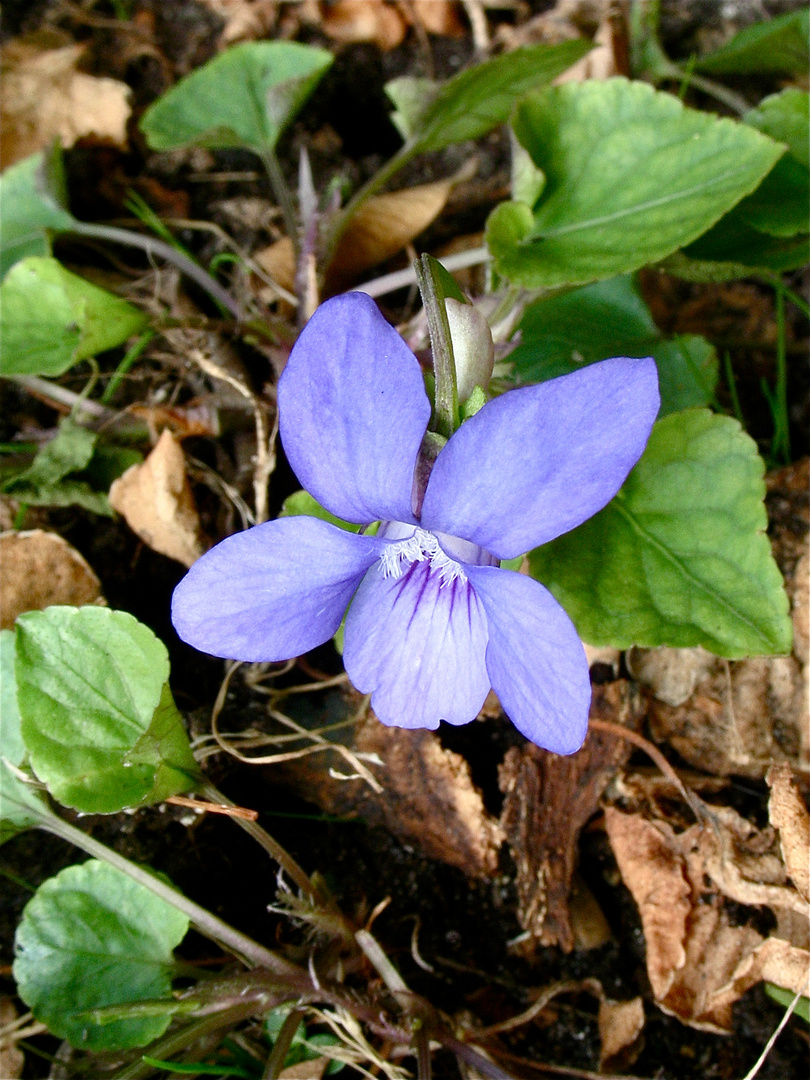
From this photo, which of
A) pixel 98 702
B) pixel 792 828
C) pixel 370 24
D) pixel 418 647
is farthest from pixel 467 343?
pixel 370 24

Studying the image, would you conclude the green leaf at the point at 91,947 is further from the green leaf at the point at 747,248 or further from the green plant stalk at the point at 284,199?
the green leaf at the point at 747,248

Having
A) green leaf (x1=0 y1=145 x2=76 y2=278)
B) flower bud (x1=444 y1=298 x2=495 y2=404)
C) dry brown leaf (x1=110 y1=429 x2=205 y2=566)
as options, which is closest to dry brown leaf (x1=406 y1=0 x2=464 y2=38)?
green leaf (x1=0 y1=145 x2=76 y2=278)

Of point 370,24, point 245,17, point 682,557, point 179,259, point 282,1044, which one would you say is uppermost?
point 245,17

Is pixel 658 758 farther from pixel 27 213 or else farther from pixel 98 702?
pixel 27 213

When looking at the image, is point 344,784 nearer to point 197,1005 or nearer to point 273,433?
point 197,1005

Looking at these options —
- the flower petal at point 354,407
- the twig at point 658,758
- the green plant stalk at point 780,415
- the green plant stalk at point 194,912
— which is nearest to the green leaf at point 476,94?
the green plant stalk at point 780,415

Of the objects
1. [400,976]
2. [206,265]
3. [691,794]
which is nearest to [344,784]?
[400,976]
